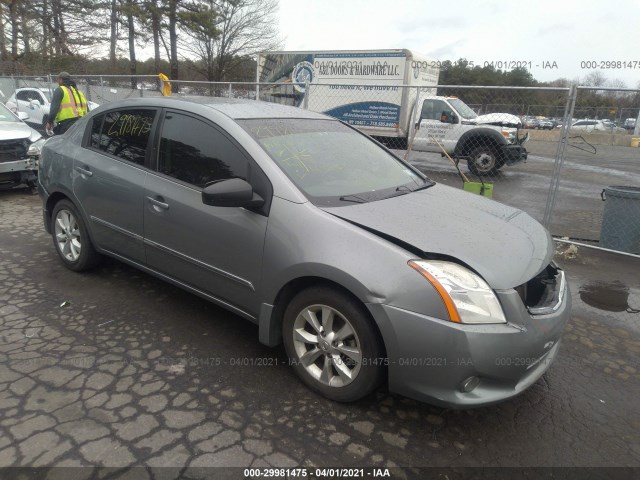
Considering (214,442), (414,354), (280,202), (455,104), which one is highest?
(455,104)

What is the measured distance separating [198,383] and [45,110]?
47.7 feet

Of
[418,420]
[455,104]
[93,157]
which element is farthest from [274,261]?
[455,104]

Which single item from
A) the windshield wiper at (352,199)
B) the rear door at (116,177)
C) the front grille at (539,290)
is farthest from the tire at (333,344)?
the rear door at (116,177)

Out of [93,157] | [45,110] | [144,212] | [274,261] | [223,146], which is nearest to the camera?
[274,261]

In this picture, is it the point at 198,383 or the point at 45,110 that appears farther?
the point at 45,110

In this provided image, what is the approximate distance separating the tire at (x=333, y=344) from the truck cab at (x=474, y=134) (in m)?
8.80

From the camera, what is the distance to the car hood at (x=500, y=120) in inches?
444

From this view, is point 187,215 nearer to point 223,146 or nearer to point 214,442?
Answer: point 223,146

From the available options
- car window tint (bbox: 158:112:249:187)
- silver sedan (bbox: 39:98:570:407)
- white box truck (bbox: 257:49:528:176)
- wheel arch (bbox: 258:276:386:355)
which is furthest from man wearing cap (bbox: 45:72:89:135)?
wheel arch (bbox: 258:276:386:355)

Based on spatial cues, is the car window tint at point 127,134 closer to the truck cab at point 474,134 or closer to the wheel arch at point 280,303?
the wheel arch at point 280,303

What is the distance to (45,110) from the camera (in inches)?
551

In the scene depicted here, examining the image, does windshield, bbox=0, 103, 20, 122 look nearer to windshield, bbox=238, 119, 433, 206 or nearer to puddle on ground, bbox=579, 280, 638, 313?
windshield, bbox=238, 119, 433, 206

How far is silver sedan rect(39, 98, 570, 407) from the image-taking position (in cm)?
223

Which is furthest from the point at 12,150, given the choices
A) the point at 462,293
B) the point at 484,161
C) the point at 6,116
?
the point at 484,161
